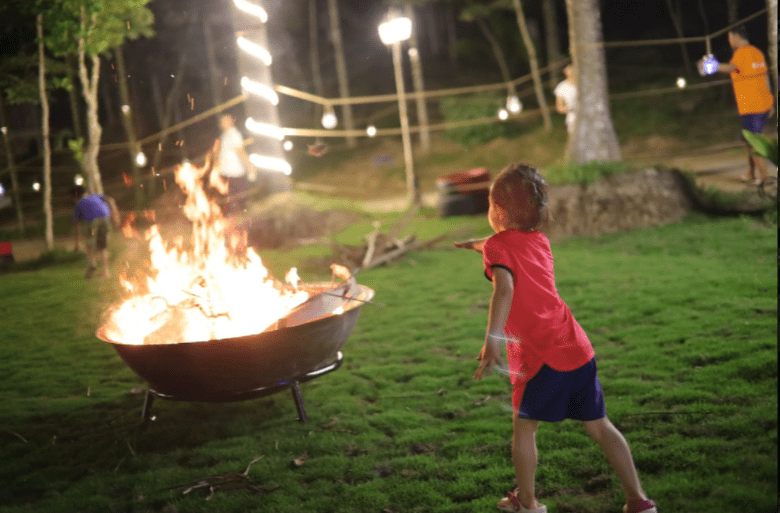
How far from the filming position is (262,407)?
16.6ft

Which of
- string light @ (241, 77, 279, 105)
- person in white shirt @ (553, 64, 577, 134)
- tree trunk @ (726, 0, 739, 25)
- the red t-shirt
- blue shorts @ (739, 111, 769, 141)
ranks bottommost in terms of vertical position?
the red t-shirt

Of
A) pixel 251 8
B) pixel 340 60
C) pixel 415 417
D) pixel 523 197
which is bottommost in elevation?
pixel 415 417

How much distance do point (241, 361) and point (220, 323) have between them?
0.47 metres

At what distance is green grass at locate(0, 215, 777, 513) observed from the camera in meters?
3.47

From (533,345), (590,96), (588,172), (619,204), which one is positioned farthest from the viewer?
(590,96)

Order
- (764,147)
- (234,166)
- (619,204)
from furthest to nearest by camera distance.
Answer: (234,166) → (619,204) → (764,147)

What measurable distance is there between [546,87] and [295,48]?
17.7 metres

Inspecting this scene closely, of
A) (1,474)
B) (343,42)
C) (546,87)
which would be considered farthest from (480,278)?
(343,42)

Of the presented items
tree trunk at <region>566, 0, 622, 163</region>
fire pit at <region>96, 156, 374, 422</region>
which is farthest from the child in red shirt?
tree trunk at <region>566, 0, 622, 163</region>

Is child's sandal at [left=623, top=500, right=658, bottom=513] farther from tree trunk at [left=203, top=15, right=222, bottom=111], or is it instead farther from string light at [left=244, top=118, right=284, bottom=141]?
tree trunk at [left=203, top=15, right=222, bottom=111]

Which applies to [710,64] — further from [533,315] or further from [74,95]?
[74,95]

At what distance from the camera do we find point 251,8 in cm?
1117

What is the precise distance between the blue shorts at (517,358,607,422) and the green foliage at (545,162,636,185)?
8.18 m

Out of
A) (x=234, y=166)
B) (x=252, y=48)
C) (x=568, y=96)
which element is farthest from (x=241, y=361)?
(x=568, y=96)
